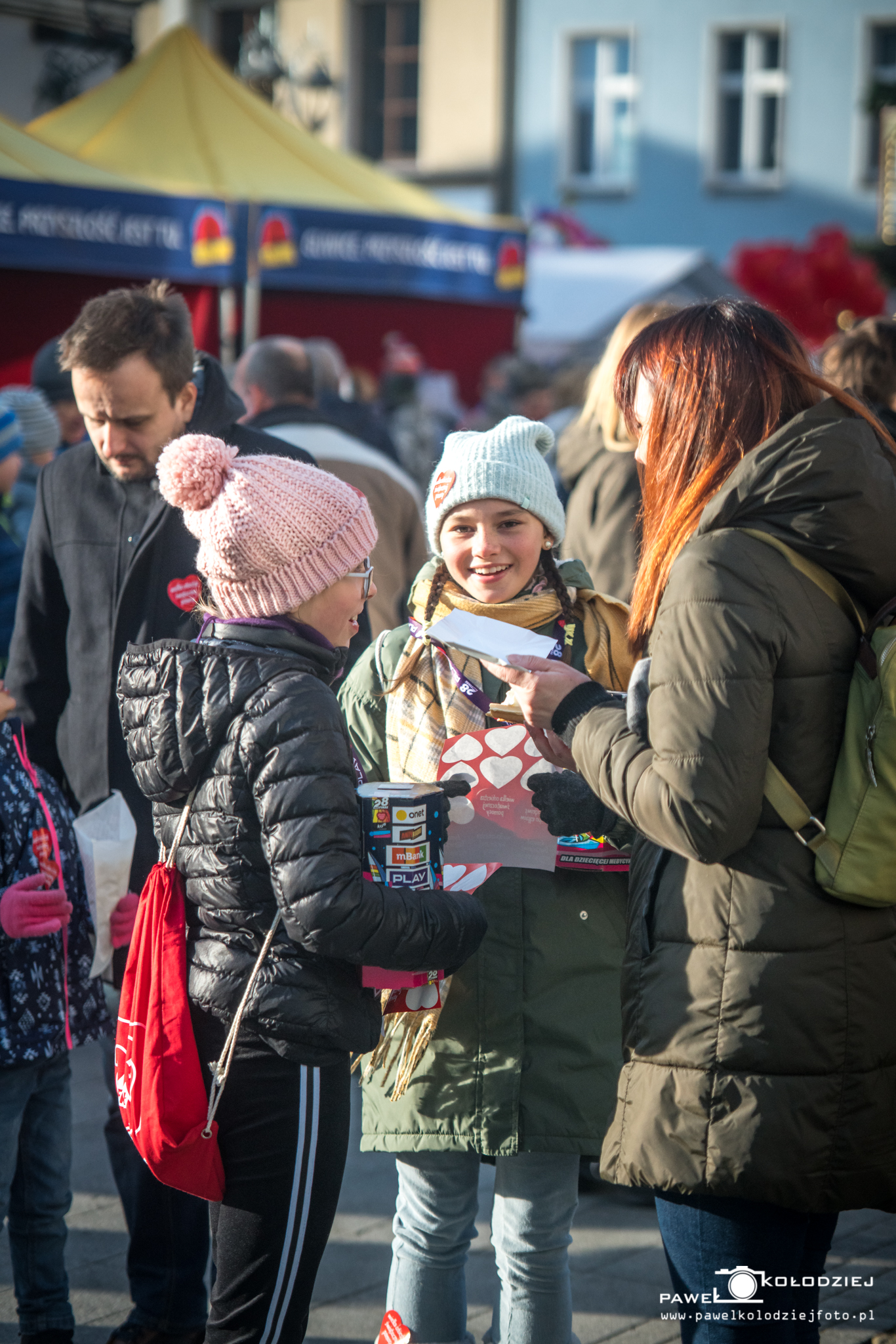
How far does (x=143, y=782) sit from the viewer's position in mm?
2254

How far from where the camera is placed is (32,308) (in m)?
7.07

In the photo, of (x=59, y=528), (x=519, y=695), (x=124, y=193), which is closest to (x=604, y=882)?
(x=519, y=695)

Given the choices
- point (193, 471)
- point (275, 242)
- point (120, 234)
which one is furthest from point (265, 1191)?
point (275, 242)

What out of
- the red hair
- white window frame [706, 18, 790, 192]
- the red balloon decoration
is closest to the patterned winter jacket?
the red hair

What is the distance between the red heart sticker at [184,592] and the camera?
3.01m

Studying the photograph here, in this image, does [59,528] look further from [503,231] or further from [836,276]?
[836,276]

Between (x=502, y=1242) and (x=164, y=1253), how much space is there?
0.82 m

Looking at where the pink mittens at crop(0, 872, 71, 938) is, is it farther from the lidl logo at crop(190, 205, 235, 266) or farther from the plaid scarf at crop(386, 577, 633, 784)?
the lidl logo at crop(190, 205, 235, 266)

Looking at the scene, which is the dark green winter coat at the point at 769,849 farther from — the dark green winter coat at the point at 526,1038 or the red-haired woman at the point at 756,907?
the dark green winter coat at the point at 526,1038

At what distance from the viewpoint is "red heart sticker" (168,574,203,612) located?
3.01m

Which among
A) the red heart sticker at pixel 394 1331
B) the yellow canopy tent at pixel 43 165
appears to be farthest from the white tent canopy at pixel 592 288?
the red heart sticker at pixel 394 1331

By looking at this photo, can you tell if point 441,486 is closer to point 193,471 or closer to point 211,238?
point 193,471

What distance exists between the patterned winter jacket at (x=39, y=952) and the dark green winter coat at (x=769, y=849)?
1310 millimetres

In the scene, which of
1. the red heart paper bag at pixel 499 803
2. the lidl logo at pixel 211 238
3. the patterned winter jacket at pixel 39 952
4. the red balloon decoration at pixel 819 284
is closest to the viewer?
the red heart paper bag at pixel 499 803
